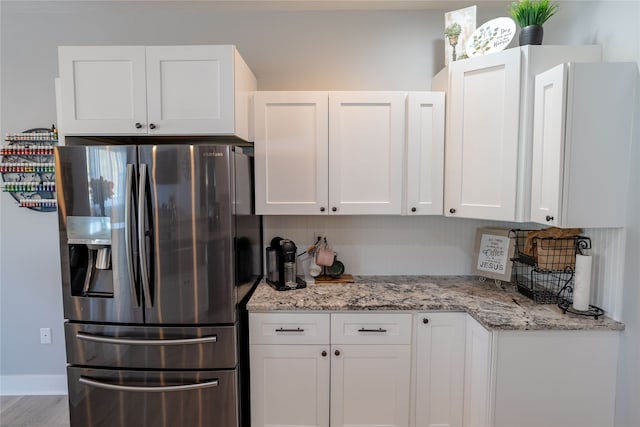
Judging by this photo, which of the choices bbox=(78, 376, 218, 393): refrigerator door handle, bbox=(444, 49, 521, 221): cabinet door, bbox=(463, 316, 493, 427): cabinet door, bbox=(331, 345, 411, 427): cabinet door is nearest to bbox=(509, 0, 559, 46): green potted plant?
bbox=(444, 49, 521, 221): cabinet door

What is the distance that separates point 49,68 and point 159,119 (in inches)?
49.7

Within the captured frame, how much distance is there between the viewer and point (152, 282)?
1.78 meters

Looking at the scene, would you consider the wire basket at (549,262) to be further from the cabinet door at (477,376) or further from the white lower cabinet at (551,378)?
the cabinet door at (477,376)

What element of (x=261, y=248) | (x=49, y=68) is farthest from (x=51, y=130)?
(x=261, y=248)

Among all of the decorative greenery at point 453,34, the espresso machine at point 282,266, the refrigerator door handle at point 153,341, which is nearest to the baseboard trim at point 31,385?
the refrigerator door handle at point 153,341

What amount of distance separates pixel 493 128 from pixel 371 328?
1.27 metres

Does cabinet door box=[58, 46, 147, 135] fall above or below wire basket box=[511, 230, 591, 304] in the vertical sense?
above

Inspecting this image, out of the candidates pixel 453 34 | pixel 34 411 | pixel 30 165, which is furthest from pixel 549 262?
pixel 34 411

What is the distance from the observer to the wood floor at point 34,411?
2.31m

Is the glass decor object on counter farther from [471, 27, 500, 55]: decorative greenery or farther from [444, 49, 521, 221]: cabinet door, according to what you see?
[471, 27, 500, 55]: decorative greenery

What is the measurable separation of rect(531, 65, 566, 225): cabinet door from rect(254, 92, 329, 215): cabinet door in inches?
43.6

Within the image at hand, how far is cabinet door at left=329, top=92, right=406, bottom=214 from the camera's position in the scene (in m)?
2.11

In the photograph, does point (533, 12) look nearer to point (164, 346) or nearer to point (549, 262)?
point (549, 262)

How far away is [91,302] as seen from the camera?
72.0 inches
